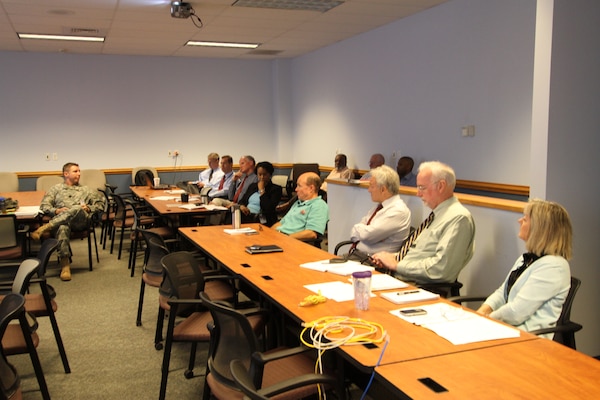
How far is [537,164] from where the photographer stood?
3.41 m

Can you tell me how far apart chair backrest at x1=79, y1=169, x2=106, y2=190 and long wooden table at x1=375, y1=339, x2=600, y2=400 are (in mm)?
9395

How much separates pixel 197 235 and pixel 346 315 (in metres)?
2.47

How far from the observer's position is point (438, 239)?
11.5 feet

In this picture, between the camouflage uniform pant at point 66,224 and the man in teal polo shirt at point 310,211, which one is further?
the camouflage uniform pant at point 66,224

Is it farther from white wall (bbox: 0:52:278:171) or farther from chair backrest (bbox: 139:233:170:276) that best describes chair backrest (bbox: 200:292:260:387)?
white wall (bbox: 0:52:278:171)

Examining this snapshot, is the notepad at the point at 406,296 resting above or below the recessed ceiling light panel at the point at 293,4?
below

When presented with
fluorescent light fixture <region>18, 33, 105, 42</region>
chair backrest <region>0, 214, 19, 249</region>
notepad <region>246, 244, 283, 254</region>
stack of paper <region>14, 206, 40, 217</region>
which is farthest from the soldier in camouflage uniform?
notepad <region>246, 244, 283, 254</region>

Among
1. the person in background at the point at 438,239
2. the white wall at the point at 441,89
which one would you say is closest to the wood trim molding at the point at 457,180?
the white wall at the point at 441,89

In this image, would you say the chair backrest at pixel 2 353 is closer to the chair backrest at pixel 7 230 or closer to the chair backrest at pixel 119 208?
the chair backrest at pixel 7 230

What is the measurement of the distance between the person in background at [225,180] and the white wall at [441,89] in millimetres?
2035

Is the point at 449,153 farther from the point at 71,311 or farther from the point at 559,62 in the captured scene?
the point at 71,311

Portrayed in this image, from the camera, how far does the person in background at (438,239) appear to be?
3385 millimetres

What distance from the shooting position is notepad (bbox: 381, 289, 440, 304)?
2.60m

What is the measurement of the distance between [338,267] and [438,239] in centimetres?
71
